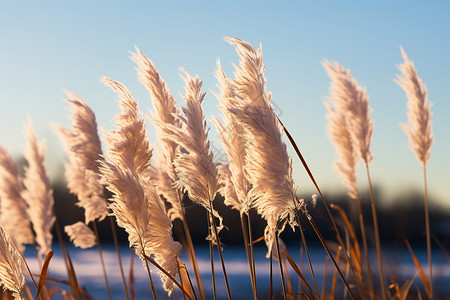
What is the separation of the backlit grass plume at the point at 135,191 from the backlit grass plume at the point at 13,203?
2.30m

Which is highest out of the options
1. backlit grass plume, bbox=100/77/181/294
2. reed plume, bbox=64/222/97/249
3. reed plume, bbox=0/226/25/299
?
backlit grass plume, bbox=100/77/181/294

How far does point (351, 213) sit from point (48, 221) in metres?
2.55

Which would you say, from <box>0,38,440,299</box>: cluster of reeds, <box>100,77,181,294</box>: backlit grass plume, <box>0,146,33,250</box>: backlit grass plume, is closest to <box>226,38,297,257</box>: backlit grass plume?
<box>0,38,440,299</box>: cluster of reeds

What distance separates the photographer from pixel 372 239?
157 inches

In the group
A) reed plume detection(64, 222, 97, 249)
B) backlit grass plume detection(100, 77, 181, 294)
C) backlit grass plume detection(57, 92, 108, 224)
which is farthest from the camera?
reed plume detection(64, 222, 97, 249)

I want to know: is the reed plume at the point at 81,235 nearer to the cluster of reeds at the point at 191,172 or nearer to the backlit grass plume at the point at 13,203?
the cluster of reeds at the point at 191,172

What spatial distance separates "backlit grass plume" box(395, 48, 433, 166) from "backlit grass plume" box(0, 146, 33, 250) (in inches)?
133

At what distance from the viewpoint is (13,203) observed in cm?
448

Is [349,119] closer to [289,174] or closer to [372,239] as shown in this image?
[372,239]

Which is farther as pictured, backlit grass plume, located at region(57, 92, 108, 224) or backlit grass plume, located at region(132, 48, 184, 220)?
backlit grass plume, located at region(57, 92, 108, 224)

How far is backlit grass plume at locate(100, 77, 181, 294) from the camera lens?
2.16 meters

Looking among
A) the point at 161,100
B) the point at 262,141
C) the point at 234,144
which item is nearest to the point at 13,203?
the point at 161,100

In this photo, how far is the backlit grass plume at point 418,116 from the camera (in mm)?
4246

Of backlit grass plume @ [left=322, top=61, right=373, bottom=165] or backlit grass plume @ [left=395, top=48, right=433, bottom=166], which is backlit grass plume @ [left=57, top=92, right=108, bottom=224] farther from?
backlit grass plume @ [left=395, top=48, right=433, bottom=166]
